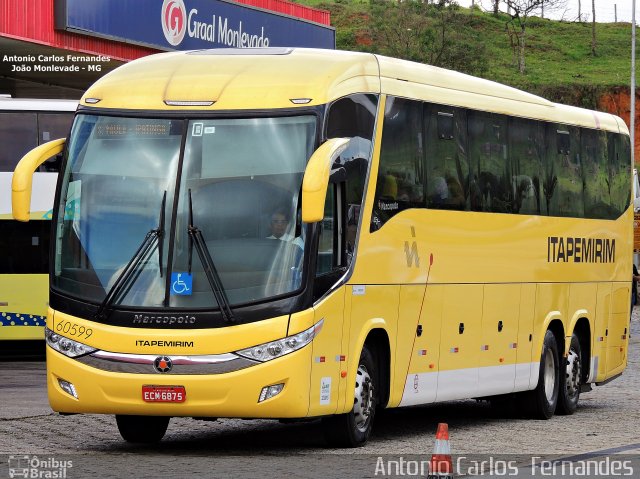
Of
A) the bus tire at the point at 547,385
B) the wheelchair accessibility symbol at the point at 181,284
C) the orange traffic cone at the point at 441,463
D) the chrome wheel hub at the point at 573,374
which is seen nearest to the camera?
the orange traffic cone at the point at 441,463

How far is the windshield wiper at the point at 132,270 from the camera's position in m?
13.3

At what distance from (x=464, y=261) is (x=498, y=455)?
10.3 feet

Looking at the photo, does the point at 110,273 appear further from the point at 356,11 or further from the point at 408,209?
the point at 356,11

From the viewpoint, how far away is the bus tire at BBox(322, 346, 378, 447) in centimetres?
1407

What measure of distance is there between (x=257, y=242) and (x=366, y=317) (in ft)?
5.15

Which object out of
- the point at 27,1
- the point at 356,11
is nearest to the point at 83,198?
the point at 27,1

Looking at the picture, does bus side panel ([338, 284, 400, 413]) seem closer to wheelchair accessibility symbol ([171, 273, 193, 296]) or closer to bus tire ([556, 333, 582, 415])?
wheelchair accessibility symbol ([171, 273, 193, 296])

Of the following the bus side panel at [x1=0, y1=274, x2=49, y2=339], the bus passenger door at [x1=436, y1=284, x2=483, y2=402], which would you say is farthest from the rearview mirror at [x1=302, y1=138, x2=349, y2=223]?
the bus side panel at [x1=0, y1=274, x2=49, y2=339]

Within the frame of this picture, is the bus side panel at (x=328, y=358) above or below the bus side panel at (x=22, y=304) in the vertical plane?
above

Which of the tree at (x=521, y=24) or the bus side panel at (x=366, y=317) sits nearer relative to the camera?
the bus side panel at (x=366, y=317)

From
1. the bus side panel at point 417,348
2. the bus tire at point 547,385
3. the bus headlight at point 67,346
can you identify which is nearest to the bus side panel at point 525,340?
the bus tire at point 547,385

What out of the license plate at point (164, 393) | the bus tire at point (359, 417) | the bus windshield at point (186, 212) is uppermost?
the bus windshield at point (186, 212)

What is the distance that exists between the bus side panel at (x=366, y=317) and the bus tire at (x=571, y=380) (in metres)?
5.27

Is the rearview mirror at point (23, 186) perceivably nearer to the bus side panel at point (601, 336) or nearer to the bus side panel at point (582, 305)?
the bus side panel at point (582, 305)
